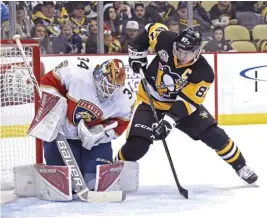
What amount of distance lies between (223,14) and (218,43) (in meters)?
0.34

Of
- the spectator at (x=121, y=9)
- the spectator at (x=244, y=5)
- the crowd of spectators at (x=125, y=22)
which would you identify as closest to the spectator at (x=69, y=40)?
the crowd of spectators at (x=125, y=22)

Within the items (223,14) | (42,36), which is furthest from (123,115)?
(223,14)

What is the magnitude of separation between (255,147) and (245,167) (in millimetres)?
1534

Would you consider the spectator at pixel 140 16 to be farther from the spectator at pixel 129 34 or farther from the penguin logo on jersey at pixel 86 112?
the penguin logo on jersey at pixel 86 112

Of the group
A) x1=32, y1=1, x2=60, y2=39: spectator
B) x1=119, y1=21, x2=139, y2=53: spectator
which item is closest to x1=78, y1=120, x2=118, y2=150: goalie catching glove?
x1=32, y1=1, x2=60, y2=39: spectator

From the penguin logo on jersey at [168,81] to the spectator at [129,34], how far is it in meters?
2.86

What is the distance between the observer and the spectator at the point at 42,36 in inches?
251

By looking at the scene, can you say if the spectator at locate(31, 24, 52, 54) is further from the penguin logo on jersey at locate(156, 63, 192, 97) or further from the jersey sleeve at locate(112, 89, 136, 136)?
the jersey sleeve at locate(112, 89, 136, 136)

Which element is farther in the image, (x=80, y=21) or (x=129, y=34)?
(x=129, y=34)

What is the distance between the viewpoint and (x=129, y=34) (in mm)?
6766

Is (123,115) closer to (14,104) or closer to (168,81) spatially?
(168,81)

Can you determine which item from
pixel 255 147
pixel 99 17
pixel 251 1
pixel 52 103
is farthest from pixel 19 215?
pixel 251 1

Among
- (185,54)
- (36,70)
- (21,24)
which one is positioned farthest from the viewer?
(21,24)

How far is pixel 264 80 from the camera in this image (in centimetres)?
680
